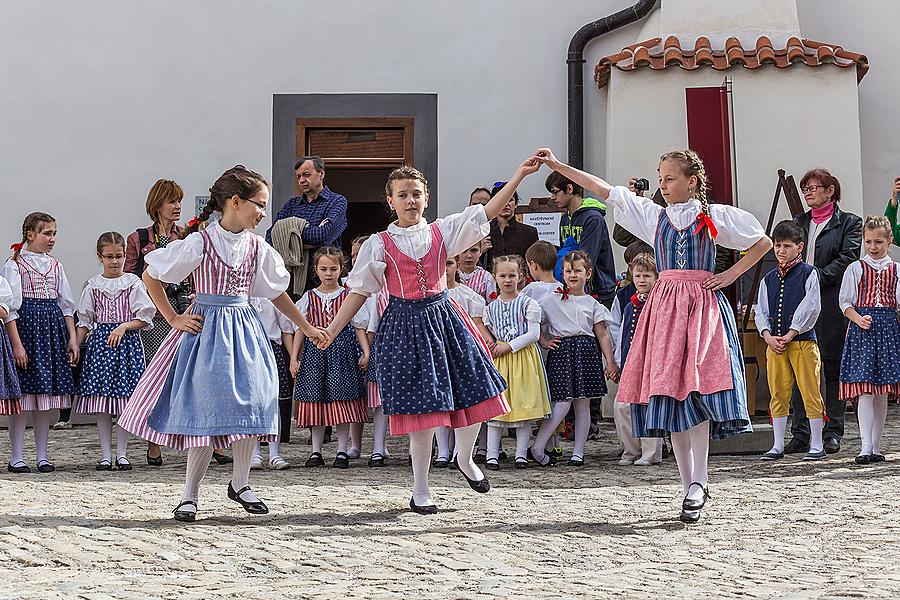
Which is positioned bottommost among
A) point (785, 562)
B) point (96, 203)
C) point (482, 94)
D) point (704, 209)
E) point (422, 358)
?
point (785, 562)

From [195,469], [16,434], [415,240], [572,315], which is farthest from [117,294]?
[572,315]

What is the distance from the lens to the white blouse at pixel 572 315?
7242mm

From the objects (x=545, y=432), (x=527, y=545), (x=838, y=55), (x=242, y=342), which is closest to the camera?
(x=527, y=545)

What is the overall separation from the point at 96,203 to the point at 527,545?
23.8 ft

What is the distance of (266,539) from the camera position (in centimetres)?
447

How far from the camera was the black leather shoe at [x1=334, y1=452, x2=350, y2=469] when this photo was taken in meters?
6.99

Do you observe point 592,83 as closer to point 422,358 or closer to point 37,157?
point 37,157

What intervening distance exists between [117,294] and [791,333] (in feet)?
12.9

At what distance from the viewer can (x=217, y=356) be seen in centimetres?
492

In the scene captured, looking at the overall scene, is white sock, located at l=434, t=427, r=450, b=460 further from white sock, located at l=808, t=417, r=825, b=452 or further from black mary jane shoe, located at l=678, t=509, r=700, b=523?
black mary jane shoe, located at l=678, t=509, r=700, b=523

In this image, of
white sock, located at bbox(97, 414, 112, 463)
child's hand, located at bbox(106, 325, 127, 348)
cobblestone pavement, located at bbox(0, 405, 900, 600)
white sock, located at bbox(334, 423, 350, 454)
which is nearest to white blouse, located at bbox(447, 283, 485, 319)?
white sock, located at bbox(334, 423, 350, 454)

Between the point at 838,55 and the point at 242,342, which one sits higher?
the point at 838,55

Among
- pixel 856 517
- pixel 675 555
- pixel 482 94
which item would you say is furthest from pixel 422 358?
pixel 482 94

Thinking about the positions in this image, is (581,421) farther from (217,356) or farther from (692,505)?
(217,356)
